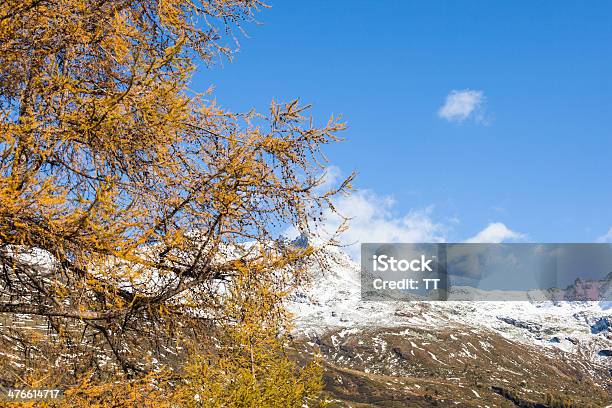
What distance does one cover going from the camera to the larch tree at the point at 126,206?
16.0ft

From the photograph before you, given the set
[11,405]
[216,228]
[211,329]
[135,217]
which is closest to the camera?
[11,405]

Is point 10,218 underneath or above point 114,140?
underneath

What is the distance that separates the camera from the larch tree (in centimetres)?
489

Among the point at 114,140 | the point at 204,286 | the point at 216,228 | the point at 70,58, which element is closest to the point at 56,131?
the point at 114,140

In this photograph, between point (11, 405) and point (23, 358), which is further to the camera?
point (23, 358)

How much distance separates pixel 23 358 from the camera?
6.04 metres

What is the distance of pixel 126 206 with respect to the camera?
5.22 meters

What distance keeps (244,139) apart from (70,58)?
1.67m

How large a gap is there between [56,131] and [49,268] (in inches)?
44.2

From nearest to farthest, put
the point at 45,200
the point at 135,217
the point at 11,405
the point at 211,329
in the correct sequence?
the point at 45,200
the point at 11,405
the point at 135,217
the point at 211,329

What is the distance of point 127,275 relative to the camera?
17.0 feet

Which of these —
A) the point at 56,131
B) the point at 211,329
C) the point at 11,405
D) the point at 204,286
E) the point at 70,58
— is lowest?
the point at 11,405

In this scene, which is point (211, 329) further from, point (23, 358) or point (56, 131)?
point (56, 131)

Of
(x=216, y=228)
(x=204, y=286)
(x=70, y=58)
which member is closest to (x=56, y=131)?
(x=70, y=58)
